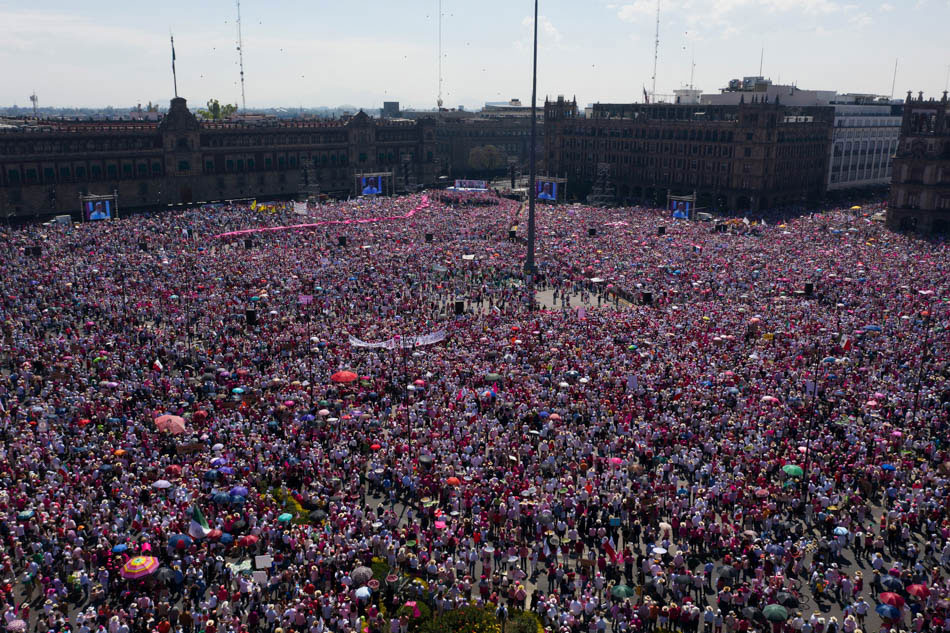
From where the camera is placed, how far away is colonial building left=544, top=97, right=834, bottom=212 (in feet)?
382

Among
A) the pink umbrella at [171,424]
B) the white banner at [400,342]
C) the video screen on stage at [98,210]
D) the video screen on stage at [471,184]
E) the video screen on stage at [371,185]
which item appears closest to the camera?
the pink umbrella at [171,424]

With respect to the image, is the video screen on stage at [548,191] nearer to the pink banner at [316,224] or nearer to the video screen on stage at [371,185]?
the pink banner at [316,224]

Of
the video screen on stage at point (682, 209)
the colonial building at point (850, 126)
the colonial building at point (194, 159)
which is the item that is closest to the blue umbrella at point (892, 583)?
the video screen on stage at point (682, 209)

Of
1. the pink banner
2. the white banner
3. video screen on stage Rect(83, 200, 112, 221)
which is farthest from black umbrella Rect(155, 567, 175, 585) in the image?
video screen on stage Rect(83, 200, 112, 221)

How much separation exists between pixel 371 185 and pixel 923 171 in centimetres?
7313

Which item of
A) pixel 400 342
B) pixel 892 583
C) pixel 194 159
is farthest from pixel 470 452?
pixel 194 159

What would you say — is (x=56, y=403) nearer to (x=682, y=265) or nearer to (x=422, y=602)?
(x=422, y=602)

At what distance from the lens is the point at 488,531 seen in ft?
95.3

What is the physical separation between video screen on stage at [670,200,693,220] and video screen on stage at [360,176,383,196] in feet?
146

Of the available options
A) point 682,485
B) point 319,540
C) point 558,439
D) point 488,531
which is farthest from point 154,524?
point 682,485

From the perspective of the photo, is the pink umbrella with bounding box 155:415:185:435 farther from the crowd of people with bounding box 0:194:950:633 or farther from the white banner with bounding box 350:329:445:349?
the white banner with bounding box 350:329:445:349

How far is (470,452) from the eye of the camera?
33.7 metres

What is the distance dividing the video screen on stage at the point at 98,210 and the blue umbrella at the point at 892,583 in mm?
88740

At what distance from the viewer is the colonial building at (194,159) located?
10688 centimetres
